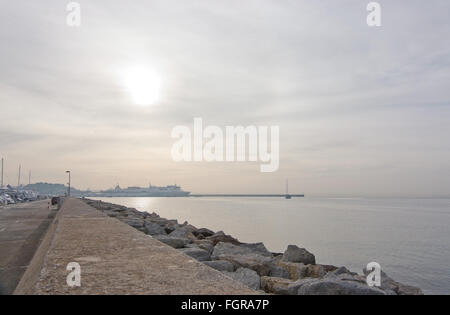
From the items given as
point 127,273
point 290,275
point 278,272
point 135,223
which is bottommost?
point 290,275

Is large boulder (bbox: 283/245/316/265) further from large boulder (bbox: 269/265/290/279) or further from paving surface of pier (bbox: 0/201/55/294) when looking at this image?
paving surface of pier (bbox: 0/201/55/294)

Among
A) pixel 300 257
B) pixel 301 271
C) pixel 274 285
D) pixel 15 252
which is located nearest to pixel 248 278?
pixel 274 285

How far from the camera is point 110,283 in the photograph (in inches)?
121

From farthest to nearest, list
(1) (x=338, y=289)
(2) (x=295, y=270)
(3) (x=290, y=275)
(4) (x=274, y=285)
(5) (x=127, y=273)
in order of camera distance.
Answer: (2) (x=295, y=270), (3) (x=290, y=275), (4) (x=274, y=285), (1) (x=338, y=289), (5) (x=127, y=273)

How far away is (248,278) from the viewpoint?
650 cm

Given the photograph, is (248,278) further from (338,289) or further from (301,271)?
(338,289)

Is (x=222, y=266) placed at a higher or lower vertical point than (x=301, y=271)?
higher

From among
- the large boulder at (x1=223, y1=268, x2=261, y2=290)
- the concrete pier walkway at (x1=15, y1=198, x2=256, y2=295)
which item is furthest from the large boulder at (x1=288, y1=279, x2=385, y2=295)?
the large boulder at (x1=223, y1=268, x2=261, y2=290)

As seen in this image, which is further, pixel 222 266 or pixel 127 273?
pixel 222 266

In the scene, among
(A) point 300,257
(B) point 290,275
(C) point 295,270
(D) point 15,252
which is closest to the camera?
(B) point 290,275

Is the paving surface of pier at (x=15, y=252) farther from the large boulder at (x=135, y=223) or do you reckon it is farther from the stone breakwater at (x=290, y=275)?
the stone breakwater at (x=290, y=275)

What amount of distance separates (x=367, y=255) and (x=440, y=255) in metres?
4.77

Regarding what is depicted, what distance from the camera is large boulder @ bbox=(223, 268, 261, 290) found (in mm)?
6232
